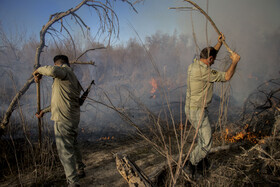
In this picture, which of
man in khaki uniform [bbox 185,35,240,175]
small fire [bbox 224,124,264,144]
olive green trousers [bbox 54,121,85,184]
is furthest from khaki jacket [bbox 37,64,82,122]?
small fire [bbox 224,124,264,144]

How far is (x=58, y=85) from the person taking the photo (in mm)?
2350

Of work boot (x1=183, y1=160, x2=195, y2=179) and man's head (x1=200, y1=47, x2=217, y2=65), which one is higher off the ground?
man's head (x1=200, y1=47, x2=217, y2=65)

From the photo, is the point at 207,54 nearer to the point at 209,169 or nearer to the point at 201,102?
the point at 201,102

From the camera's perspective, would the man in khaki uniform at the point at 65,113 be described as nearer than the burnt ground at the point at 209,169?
No

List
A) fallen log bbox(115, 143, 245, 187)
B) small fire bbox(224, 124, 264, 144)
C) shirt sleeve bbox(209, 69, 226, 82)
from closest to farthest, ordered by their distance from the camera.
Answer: fallen log bbox(115, 143, 245, 187), shirt sleeve bbox(209, 69, 226, 82), small fire bbox(224, 124, 264, 144)

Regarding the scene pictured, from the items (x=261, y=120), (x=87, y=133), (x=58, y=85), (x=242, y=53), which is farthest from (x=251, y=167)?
(x=242, y=53)

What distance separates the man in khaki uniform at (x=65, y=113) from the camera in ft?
7.33

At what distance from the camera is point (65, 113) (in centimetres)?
235

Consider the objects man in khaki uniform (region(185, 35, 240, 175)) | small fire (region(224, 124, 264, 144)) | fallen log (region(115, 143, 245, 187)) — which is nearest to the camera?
fallen log (region(115, 143, 245, 187))

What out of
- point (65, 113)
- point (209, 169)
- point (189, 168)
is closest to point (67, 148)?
point (65, 113)

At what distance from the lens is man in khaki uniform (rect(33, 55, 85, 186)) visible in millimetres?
2234

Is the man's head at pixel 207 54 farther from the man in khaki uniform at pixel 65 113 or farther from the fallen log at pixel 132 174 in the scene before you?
the man in khaki uniform at pixel 65 113

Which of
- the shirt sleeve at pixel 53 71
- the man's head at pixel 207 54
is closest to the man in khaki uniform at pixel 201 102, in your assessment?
the man's head at pixel 207 54

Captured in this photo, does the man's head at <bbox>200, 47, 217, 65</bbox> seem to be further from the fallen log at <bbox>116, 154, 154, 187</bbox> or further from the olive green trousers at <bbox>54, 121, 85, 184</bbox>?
the olive green trousers at <bbox>54, 121, 85, 184</bbox>
